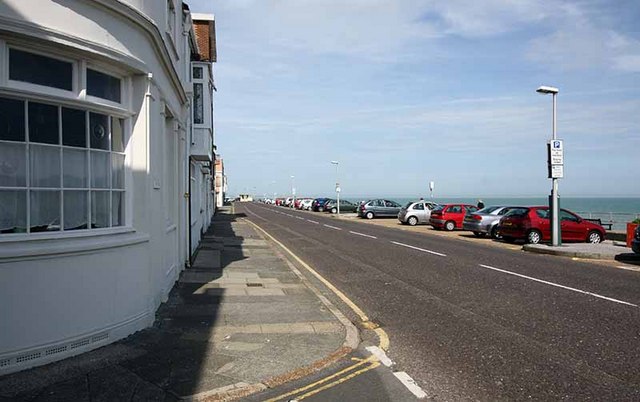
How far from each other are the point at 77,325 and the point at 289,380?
236 cm

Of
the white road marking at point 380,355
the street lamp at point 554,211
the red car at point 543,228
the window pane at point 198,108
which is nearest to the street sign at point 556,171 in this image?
the street lamp at point 554,211

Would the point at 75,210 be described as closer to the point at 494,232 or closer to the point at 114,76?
the point at 114,76

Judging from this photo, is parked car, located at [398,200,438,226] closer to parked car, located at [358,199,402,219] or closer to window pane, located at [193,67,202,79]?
parked car, located at [358,199,402,219]

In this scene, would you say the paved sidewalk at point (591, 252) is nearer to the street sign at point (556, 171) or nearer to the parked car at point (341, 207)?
the street sign at point (556, 171)

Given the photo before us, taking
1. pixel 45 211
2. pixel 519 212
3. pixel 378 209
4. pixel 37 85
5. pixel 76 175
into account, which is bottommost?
pixel 378 209

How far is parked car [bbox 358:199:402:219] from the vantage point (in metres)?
47.5

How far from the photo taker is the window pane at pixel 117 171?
660 cm

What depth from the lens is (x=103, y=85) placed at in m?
6.38

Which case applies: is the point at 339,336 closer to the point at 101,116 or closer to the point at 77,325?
the point at 77,325

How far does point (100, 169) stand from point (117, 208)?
0.56 metres

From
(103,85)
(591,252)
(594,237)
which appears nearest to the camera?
(103,85)

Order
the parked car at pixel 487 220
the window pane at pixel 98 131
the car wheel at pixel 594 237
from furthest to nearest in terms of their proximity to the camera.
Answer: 1. the parked car at pixel 487 220
2. the car wheel at pixel 594 237
3. the window pane at pixel 98 131

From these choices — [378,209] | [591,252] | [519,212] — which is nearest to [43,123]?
[591,252]

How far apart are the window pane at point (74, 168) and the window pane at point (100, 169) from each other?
120mm
